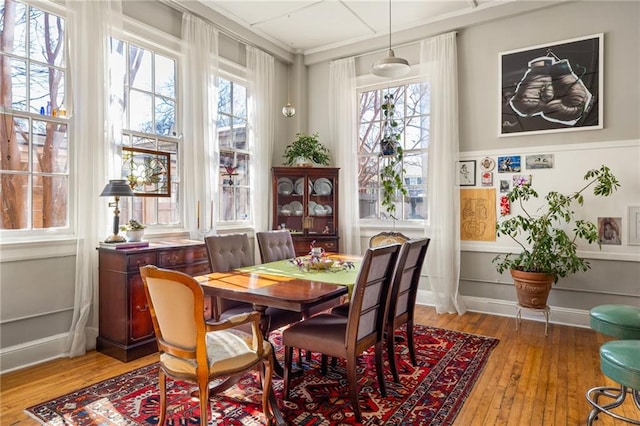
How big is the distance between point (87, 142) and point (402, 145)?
11.6ft

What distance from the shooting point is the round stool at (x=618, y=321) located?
93.6 inches

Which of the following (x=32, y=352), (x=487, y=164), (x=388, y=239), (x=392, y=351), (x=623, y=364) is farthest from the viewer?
(x=487, y=164)

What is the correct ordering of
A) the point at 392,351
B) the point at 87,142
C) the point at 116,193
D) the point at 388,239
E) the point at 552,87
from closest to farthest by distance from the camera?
1. the point at 392,351
2. the point at 116,193
3. the point at 87,142
4. the point at 388,239
5. the point at 552,87

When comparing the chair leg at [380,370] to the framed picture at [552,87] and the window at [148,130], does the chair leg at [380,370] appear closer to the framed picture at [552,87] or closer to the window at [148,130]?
the window at [148,130]

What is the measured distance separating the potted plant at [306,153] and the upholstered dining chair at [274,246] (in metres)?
1.60

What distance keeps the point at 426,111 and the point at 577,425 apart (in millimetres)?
3676

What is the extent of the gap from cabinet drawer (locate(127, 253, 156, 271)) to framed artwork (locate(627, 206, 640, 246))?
14.5ft

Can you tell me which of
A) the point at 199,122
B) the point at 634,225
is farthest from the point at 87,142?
the point at 634,225

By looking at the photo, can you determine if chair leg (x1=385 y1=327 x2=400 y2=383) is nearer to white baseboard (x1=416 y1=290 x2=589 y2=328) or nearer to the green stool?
the green stool

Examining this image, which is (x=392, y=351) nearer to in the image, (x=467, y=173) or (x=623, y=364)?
(x=623, y=364)

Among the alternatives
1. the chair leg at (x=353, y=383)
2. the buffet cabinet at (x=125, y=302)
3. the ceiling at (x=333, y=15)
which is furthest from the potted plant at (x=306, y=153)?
the chair leg at (x=353, y=383)

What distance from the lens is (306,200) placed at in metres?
5.29

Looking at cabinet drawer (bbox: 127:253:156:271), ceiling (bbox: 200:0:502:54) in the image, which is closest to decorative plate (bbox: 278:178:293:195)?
ceiling (bbox: 200:0:502:54)

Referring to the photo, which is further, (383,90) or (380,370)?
(383,90)
